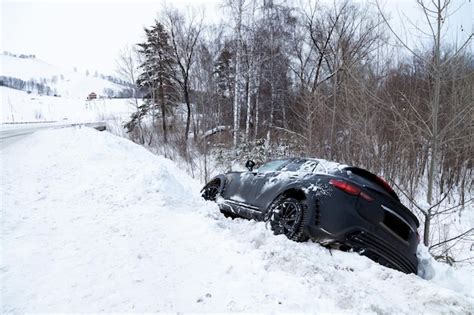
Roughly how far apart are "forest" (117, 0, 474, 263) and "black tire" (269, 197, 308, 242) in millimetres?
2473

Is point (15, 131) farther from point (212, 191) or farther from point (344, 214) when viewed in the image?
point (344, 214)

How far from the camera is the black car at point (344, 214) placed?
146 inches

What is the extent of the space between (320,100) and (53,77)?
651 ft

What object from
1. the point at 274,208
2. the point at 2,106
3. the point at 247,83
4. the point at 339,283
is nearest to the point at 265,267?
the point at 339,283

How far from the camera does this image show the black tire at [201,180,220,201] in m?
6.42

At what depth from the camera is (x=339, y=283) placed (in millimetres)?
3021

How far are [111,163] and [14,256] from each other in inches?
190

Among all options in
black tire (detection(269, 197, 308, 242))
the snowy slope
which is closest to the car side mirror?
black tire (detection(269, 197, 308, 242))

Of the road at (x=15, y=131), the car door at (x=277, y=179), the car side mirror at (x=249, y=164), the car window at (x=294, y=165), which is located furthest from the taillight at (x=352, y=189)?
the road at (x=15, y=131)

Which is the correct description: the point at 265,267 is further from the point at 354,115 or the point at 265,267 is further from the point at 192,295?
the point at 354,115

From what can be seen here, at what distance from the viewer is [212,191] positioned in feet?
21.6

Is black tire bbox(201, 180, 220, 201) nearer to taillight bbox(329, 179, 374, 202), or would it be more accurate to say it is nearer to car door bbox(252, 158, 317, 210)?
car door bbox(252, 158, 317, 210)

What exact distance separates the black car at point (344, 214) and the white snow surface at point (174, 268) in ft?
0.76

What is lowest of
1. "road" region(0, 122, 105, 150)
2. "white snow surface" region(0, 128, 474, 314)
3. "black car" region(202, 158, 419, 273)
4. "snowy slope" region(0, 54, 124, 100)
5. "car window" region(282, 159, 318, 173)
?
"road" region(0, 122, 105, 150)
